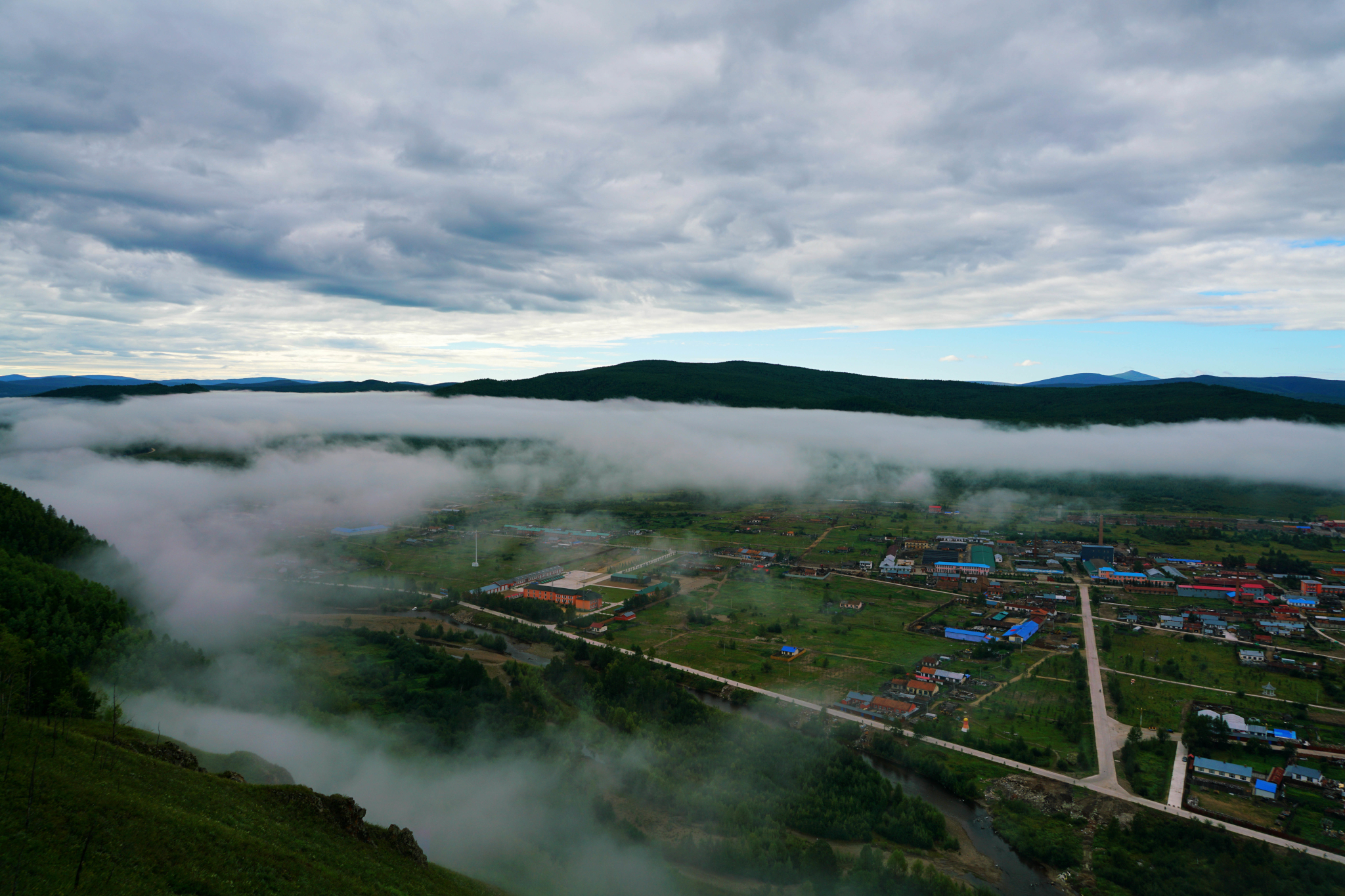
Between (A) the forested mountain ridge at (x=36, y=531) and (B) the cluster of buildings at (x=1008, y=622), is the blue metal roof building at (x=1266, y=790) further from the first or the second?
(A) the forested mountain ridge at (x=36, y=531)

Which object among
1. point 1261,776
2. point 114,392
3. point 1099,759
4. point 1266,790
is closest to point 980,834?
point 1099,759

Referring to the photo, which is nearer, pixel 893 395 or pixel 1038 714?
pixel 1038 714

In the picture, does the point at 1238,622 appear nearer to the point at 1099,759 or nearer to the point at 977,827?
the point at 1099,759

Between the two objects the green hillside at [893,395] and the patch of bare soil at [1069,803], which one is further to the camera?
the green hillside at [893,395]

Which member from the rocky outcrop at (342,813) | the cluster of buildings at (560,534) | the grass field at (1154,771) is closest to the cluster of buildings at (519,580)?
the cluster of buildings at (560,534)

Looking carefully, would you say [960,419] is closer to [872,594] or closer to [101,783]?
[872,594]

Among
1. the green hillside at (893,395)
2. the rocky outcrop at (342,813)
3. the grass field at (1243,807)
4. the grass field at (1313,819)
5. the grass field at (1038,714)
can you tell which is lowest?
the grass field at (1038,714)

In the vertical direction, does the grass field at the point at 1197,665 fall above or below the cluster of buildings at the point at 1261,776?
below
